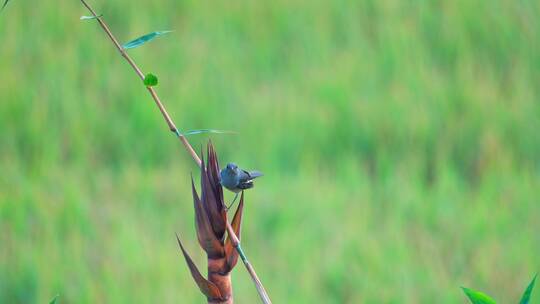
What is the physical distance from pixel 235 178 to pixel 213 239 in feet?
0.10

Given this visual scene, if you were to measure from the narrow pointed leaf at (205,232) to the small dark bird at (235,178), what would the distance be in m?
0.02

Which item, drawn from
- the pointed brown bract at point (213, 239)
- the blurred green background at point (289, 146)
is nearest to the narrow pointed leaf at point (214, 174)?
the pointed brown bract at point (213, 239)

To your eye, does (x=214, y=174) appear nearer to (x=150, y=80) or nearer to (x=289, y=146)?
(x=150, y=80)

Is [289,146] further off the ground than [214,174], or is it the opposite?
[214,174]

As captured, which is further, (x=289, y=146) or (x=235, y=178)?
(x=289, y=146)

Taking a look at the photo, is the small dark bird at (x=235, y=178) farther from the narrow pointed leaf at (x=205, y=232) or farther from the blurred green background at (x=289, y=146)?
the blurred green background at (x=289, y=146)

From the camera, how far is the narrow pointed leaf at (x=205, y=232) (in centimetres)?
30

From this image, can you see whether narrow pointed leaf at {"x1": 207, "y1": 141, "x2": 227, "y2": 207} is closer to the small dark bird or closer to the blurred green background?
the small dark bird

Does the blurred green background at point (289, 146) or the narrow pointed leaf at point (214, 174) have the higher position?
the narrow pointed leaf at point (214, 174)

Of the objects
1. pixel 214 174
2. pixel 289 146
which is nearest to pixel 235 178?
pixel 214 174

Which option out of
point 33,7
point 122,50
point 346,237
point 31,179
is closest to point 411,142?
point 346,237

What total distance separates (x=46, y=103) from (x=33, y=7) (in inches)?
17.7

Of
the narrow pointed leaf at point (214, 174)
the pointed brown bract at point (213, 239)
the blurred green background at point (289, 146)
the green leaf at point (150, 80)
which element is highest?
the green leaf at point (150, 80)

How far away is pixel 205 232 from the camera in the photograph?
304 millimetres
